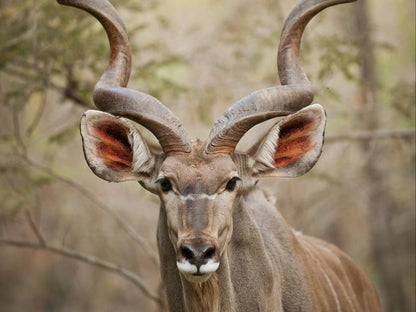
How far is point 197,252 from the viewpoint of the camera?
371cm

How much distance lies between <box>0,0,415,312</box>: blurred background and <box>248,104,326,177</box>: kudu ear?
46.5 inches

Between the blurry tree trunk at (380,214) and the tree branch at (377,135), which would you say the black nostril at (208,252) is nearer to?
the tree branch at (377,135)

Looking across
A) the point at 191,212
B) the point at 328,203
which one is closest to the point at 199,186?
the point at 191,212

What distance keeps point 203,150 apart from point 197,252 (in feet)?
2.70

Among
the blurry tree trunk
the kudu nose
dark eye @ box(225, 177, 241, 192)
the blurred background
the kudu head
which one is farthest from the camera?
the blurry tree trunk

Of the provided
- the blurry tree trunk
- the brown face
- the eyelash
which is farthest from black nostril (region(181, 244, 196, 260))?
the blurry tree trunk

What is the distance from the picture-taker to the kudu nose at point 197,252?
146 inches

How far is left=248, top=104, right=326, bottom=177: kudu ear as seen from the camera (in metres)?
4.35

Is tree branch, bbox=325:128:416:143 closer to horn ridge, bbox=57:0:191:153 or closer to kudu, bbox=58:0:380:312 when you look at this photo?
kudu, bbox=58:0:380:312

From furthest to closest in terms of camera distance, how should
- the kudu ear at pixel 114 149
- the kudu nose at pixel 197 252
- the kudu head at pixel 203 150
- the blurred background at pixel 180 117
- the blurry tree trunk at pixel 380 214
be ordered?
the blurry tree trunk at pixel 380 214, the blurred background at pixel 180 117, the kudu ear at pixel 114 149, the kudu head at pixel 203 150, the kudu nose at pixel 197 252

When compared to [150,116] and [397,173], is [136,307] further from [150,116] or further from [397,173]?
[150,116]

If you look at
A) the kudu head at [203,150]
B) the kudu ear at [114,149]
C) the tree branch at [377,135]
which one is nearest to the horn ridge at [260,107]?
the kudu head at [203,150]

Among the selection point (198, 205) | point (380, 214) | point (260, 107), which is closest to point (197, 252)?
point (198, 205)

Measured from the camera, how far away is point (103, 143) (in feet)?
14.5
